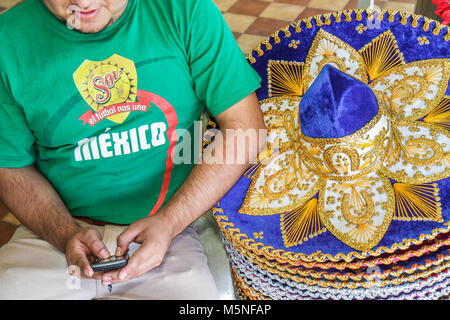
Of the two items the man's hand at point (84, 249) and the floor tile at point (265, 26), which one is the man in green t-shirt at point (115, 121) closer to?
the man's hand at point (84, 249)

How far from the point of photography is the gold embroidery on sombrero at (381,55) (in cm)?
112

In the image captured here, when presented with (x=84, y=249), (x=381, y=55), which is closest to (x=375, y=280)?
(x=381, y=55)

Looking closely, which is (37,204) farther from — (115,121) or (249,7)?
(249,7)

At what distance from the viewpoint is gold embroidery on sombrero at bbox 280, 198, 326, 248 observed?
0.99 meters

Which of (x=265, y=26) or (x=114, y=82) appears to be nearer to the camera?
(x=114, y=82)

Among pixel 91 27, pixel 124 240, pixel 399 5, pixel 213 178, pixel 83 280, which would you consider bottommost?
pixel 83 280

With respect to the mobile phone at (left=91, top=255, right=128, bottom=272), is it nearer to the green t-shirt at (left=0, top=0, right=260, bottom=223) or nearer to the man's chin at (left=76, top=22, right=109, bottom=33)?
the green t-shirt at (left=0, top=0, right=260, bottom=223)

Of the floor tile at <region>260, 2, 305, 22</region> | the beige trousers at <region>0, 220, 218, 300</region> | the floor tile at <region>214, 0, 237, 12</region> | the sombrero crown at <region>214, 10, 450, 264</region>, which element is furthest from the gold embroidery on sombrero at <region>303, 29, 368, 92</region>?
the floor tile at <region>214, 0, 237, 12</region>

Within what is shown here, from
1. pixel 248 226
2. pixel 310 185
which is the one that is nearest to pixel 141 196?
pixel 248 226

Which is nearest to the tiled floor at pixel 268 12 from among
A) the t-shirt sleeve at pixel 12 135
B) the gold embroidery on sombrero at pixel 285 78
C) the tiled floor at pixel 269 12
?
the tiled floor at pixel 269 12


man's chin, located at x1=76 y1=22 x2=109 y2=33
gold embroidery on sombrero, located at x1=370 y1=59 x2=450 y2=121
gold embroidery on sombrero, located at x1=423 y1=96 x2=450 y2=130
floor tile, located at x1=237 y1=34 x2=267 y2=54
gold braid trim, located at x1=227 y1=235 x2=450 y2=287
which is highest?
floor tile, located at x1=237 y1=34 x2=267 y2=54

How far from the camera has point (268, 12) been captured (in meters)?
3.05

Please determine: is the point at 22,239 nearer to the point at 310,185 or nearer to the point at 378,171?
the point at 310,185

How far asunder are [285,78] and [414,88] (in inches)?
12.4
